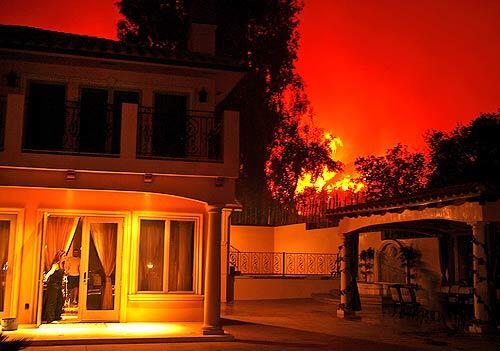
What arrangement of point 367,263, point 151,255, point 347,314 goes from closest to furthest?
point 151,255 < point 347,314 < point 367,263

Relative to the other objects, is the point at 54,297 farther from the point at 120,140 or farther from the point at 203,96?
the point at 203,96

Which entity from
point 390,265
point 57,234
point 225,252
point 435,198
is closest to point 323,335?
point 435,198

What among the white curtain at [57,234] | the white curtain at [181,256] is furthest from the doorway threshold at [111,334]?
the white curtain at [57,234]

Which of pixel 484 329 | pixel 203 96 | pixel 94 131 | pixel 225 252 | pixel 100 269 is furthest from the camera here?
pixel 225 252

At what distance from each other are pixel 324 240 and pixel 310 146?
23.8ft

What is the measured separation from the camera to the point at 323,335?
13969 mm

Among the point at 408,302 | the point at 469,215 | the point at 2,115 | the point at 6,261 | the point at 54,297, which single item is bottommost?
the point at 408,302

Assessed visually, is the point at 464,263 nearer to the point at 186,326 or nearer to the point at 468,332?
the point at 468,332

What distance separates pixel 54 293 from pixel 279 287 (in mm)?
11635

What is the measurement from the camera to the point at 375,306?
68.0 ft

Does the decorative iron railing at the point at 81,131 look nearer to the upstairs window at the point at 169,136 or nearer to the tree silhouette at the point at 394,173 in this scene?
the upstairs window at the point at 169,136

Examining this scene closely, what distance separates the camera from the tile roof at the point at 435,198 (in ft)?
43.3

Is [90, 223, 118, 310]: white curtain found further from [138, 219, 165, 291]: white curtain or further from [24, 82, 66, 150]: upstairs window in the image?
[24, 82, 66, 150]: upstairs window

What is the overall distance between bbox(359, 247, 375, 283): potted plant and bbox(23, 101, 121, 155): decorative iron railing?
38.7 ft
